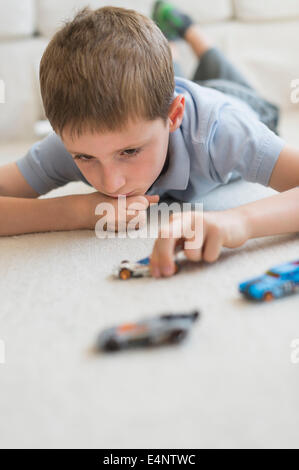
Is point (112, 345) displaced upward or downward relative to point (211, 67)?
downward

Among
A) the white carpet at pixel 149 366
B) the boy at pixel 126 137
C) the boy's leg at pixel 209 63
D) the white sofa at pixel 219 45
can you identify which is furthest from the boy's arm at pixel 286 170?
the white sofa at pixel 219 45

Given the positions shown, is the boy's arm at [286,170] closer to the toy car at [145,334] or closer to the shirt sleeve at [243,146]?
the shirt sleeve at [243,146]

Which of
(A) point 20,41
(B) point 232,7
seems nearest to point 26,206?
(A) point 20,41

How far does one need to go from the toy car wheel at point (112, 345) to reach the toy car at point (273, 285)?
6.8 inches

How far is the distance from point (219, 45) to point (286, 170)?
1.22 m

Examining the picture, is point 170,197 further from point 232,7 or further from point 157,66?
point 232,7

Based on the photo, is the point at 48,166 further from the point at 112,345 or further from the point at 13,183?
the point at 112,345

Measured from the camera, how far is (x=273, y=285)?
2.00 ft

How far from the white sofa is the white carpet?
125 cm

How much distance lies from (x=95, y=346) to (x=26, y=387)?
0.08 m

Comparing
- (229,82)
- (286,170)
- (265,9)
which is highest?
(265,9)

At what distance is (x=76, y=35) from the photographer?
73 centimetres

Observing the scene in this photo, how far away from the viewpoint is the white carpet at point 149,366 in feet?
1.45

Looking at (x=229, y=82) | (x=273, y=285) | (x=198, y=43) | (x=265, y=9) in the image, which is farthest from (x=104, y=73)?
(x=265, y=9)
